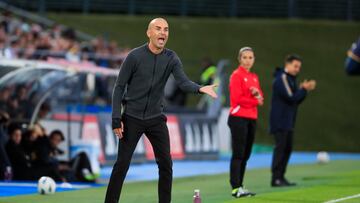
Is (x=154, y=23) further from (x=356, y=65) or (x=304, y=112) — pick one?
(x=304, y=112)

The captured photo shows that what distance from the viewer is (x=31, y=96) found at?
2227cm

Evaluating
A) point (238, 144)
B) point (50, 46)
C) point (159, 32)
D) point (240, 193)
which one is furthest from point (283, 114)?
point (50, 46)

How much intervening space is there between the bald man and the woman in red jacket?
10.8ft

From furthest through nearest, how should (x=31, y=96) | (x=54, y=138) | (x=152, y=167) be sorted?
(x=152, y=167), (x=31, y=96), (x=54, y=138)

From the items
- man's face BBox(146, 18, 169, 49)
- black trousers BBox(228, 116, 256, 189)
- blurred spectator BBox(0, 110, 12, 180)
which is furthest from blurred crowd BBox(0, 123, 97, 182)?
man's face BBox(146, 18, 169, 49)

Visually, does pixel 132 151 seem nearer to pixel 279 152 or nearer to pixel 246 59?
pixel 246 59

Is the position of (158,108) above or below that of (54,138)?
above

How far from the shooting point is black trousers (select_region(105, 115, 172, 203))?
12.6m

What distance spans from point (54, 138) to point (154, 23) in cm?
866

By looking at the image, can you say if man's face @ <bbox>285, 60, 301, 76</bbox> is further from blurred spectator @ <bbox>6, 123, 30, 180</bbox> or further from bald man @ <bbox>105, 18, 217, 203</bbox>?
bald man @ <bbox>105, 18, 217, 203</bbox>

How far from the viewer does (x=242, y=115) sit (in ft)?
52.4


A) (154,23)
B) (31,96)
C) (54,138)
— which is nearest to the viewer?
(154,23)

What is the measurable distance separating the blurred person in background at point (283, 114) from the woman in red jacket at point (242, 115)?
2.20 m

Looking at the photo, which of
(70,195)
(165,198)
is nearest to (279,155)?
(70,195)
